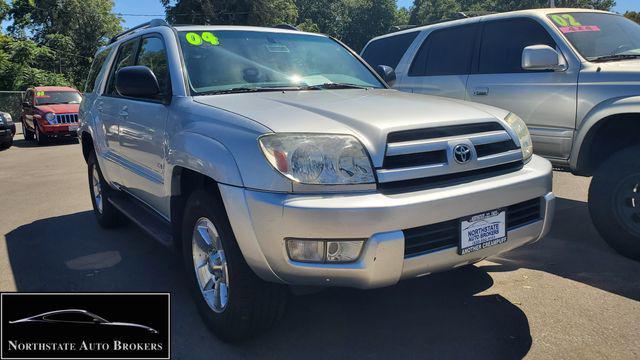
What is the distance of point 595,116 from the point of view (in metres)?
4.20

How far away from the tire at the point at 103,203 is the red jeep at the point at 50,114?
1022 cm

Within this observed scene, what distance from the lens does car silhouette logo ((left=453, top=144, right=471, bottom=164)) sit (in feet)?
9.06

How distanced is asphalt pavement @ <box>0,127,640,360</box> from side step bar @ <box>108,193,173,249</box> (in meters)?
0.41

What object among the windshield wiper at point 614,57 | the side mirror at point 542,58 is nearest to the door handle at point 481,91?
the side mirror at point 542,58

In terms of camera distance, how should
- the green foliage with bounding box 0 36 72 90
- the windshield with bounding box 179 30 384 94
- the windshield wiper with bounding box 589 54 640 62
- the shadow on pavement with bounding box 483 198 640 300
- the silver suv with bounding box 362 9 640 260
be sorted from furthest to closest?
the green foliage with bounding box 0 36 72 90, the windshield wiper with bounding box 589 54 640 62, the silver suv with bounding box 362 9 640 260, the shadow on pavement with bounding box 483 198 640 300, the windshield with bounding box 179 30 384 94

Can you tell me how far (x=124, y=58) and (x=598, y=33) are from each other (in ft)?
14.5

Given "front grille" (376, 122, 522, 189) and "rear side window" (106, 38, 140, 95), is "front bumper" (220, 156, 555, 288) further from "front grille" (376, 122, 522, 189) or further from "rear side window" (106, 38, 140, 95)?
"rear side window" (106, 38, 140, 95)

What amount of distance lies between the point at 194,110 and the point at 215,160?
1.79 feet

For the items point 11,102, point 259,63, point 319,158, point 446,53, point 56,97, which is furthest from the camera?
point 11,102

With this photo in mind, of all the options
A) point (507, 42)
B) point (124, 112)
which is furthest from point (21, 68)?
point (507, 42)

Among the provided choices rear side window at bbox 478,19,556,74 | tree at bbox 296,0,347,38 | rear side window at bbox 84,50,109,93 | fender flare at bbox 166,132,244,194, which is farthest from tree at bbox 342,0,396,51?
fender flare at bbox 166,132,244,194

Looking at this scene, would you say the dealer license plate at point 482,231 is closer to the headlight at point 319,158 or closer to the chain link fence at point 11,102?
the headlight at point 319,158

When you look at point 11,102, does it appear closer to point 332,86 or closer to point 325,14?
point 332,86

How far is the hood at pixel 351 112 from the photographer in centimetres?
262
